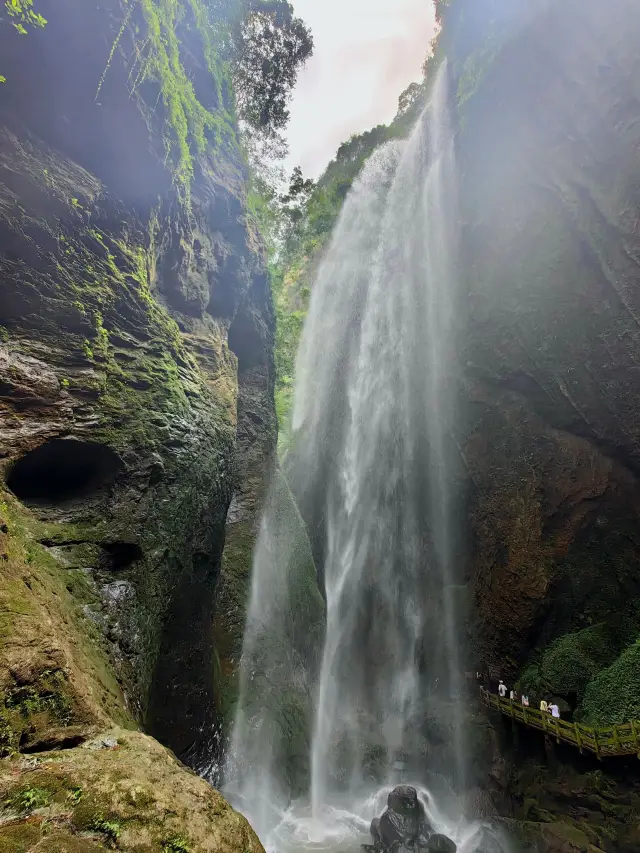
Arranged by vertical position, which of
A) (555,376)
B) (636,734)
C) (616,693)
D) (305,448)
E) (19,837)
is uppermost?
(555,376)

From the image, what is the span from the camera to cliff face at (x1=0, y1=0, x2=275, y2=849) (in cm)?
505

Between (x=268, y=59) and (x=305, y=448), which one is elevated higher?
(x=268, y=59)

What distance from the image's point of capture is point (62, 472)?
6.65m

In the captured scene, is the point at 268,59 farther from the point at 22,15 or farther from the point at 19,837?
the point at 19,837

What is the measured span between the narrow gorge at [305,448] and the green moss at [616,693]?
73mm

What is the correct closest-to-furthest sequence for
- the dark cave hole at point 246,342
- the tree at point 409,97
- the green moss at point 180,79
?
the green moss at point 180,79 → the dark cave hole at point 246,342 → the tree at point 409,97

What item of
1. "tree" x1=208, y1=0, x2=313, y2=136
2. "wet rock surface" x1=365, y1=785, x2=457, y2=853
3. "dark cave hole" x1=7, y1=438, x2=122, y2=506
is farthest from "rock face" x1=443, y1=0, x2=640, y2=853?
"dark cave hole" x1=7, y1=438, x2=122, y2=506

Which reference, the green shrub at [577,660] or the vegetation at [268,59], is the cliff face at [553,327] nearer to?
the green shrub at [577,660]

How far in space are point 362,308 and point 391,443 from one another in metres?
6.80

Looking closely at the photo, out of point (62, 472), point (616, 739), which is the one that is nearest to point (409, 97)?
point (62, 472)

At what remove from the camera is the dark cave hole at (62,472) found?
6.14 metres

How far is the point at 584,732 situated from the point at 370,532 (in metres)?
8.50

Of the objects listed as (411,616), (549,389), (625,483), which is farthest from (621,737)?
(549,389)

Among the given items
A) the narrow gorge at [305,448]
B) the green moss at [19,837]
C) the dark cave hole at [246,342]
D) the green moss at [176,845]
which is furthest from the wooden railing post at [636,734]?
the dark cave hole at [246,342]
